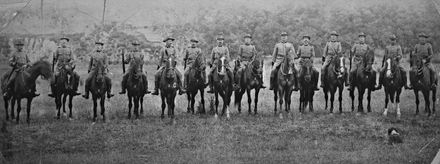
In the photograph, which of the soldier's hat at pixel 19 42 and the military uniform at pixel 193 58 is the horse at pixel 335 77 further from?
the soldier's hat at pixel 19 42

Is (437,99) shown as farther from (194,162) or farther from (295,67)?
(194,162)

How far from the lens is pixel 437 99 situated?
324 inches

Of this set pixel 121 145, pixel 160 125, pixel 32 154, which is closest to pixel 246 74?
pixel 160 125

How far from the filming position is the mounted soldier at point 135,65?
8471 mm

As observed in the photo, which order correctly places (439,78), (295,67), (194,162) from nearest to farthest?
1. (194,162)
2. (439,78)
3. (295,67)

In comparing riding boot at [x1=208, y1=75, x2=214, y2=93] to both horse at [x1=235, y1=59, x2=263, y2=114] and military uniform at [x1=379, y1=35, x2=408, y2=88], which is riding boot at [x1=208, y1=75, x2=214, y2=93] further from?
military uniform at [x1=379, y1=35, x2=408, y2=88]

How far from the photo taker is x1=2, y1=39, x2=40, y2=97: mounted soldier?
27.1ft

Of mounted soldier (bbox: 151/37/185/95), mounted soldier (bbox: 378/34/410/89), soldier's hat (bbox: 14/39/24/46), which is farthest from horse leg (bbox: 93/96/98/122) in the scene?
mounted soldier (bbox: 378/34/410/89)

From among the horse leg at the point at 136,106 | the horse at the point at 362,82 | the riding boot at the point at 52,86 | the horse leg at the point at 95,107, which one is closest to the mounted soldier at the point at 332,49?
the horse at the point at 362,82

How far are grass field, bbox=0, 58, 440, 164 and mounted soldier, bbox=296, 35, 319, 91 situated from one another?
0.59 metres

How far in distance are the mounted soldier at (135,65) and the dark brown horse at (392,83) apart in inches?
151

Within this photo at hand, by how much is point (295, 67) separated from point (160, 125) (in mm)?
2471

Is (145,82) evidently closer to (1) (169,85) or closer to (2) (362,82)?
(1) (169,85)

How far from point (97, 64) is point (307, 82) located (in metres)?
3.43
